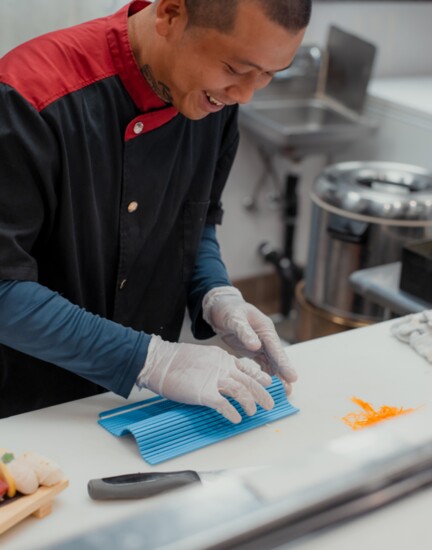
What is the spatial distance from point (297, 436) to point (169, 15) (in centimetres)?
72

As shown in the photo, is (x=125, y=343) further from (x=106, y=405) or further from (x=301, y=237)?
(x=301, y=237)

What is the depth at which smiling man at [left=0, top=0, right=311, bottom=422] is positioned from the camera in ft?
3.77

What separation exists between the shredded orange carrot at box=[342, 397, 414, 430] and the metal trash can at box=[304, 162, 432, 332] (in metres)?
1.53

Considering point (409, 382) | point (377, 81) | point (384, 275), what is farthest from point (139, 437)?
point (377, 81)

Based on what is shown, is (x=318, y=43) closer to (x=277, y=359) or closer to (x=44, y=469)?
(x=277, y=359)

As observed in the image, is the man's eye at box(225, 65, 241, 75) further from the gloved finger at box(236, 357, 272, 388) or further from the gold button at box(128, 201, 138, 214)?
the gloved finger at box(236, 357, 272, 388)

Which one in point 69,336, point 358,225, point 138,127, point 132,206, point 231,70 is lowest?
point 358,225

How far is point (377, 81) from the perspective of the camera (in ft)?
12.7

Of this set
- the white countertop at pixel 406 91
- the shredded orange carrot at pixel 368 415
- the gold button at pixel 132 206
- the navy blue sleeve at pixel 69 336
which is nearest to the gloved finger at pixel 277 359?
the shredded orange carrot at pixel 368 415

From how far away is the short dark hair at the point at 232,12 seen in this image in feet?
3.53

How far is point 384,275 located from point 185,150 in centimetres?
83

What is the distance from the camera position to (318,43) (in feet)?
12.2

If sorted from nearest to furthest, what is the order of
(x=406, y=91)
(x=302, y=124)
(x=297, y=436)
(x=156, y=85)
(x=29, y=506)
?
(x=29, y=506)
(x=297, y=436)
(x=156, y=85)
(x=406, y=91)
(x=302, y=124)

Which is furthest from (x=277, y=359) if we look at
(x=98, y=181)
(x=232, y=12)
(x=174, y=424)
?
(x=232, y=12)
